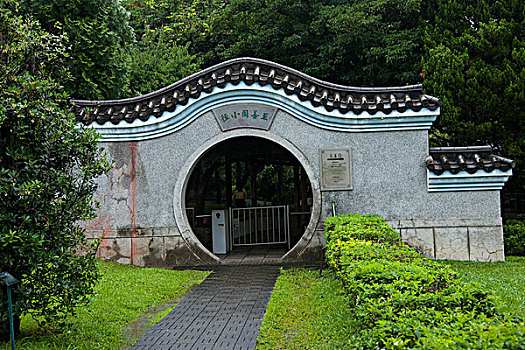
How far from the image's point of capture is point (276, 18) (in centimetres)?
1767

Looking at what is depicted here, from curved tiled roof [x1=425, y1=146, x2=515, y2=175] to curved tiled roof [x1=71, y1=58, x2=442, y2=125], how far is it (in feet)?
3.23

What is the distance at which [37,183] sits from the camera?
5.21 m

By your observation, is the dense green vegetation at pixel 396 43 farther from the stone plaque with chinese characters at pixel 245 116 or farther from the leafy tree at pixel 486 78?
the stone plaque with chinese characters at pixel 245 116

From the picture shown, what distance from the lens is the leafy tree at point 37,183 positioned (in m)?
5.30

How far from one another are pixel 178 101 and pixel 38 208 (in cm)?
579

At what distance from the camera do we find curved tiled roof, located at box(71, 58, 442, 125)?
418 inches

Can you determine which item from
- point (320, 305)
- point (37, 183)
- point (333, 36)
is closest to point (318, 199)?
point (320, 305)

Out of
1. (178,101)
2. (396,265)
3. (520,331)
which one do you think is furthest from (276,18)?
(520,331)

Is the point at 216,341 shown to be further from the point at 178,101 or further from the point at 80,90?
the point at 80,90

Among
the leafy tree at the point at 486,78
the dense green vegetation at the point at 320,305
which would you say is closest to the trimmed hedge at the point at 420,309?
the dense green vegetation at the point at 320,305

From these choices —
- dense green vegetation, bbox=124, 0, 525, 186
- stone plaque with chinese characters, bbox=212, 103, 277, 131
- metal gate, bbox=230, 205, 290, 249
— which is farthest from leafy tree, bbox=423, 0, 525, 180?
stone plaque with chinese characters, bbox=212, 103, 277, 131

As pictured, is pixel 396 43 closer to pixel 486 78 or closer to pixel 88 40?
pixel 486 78

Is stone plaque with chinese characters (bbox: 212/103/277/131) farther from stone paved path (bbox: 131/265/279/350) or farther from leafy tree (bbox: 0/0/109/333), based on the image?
leafy tree (bbox: 0/0/109/333)

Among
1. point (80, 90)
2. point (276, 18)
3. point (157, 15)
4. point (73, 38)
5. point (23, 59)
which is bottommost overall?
point (23, 59)
